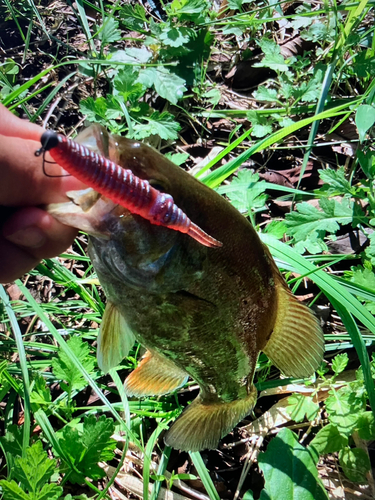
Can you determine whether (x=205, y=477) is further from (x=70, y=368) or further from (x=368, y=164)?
(x=368, y=164)

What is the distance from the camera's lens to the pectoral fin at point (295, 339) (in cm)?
188

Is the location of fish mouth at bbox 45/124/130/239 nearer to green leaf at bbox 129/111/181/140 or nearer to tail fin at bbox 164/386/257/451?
tail fin at bbox 164/386/257/451

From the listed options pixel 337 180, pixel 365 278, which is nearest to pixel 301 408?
pixel 365 278

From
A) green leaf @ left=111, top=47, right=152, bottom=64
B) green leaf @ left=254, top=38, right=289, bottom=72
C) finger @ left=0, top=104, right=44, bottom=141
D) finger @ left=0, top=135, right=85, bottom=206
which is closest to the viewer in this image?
finger @ left=0, top=135, right=85, bottom=206

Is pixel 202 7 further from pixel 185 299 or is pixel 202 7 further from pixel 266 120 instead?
pixel 185 299

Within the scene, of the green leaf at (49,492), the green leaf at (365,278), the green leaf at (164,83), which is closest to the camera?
the green leaf at (49,492)

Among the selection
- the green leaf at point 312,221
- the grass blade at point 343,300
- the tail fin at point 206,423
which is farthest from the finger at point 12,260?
the green leaf at point 312,221

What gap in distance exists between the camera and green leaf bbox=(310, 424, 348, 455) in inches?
91.4

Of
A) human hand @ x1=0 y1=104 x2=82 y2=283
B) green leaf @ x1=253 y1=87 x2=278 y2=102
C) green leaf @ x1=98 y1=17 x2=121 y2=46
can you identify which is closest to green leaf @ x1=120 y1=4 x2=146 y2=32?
green leaf @ x1=98 y1=17 x2=121 y2=46

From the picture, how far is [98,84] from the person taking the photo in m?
3.73

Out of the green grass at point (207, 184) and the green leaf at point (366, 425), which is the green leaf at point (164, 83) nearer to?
the green grass at point (207, 184)

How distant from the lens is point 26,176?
154 cm

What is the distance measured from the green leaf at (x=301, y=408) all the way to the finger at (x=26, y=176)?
66.3 inches

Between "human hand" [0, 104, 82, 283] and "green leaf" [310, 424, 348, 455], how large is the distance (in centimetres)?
167
